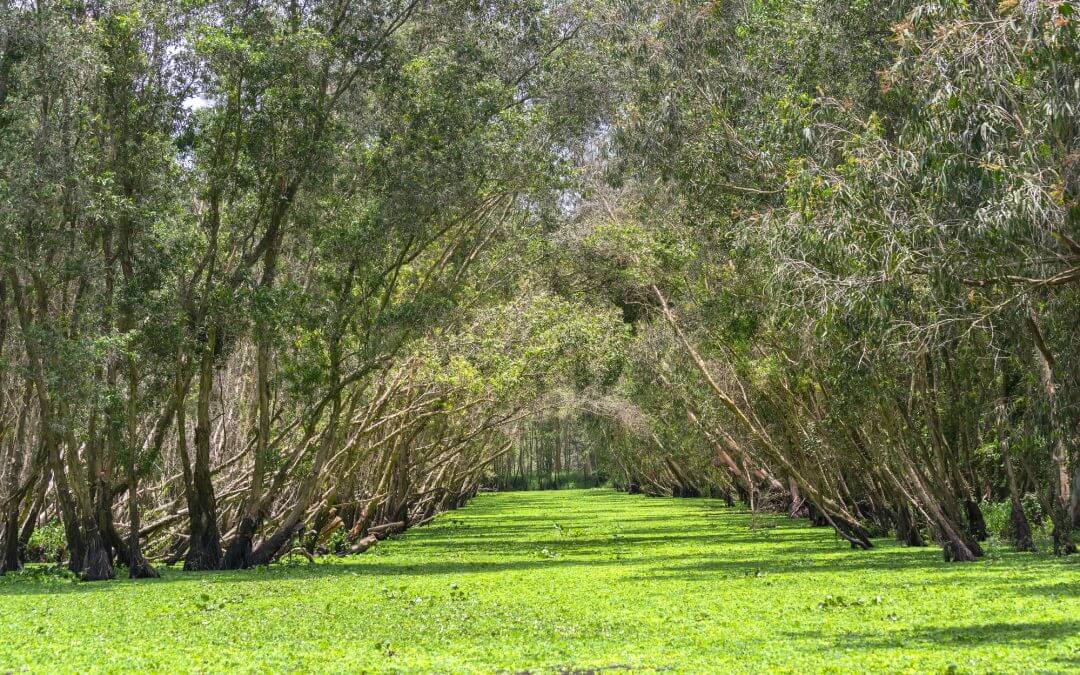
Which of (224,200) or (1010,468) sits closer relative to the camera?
(1010,468)

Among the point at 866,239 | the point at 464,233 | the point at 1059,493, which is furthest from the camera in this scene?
the point at 464,233

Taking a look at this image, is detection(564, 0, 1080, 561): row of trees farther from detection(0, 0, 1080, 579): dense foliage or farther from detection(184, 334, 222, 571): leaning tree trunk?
detection(184, 334, 222, 571): leaning tree trunk

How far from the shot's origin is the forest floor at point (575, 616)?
31.3ft

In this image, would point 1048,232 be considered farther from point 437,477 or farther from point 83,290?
point 437,477

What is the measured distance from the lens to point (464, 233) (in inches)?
980

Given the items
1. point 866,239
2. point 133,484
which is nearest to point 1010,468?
point 866,239

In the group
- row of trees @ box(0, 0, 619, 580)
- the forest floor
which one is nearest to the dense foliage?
row of trees @ box(0, 0, 619, 580)

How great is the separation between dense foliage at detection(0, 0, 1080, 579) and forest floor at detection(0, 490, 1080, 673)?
6.23ft

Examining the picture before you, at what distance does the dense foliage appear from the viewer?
42.1 feet

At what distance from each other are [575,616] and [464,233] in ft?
42.6

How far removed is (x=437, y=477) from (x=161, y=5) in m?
25.8

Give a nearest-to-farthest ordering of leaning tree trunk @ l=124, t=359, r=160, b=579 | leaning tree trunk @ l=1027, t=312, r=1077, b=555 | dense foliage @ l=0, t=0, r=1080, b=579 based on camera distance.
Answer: dense foliage @ l=0, t=0, r=1080, b=579 < leaning tree trunk @ l=1027, t=312, r=1077, b=555 < leaning tree trunk @ l=124, t=359, r=160, b=579

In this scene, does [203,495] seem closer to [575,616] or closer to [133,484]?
[133,484]

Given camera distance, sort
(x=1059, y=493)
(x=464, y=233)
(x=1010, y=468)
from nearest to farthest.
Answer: (x=1059, y=493)
(x=1010, y=468)
(x=464, y=233)
